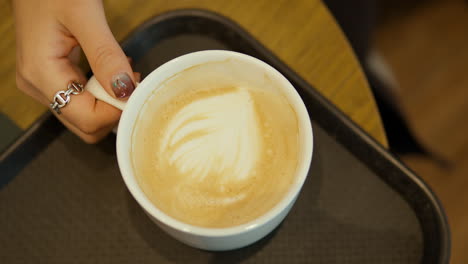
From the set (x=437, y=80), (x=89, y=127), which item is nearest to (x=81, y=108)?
(x=89, y=127)

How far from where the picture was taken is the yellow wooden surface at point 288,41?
2.51 ft

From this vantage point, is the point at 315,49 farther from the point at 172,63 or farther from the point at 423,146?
the point at 423,146

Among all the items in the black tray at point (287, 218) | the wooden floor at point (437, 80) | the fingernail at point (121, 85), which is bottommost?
the wooden floor at point (437, 80)

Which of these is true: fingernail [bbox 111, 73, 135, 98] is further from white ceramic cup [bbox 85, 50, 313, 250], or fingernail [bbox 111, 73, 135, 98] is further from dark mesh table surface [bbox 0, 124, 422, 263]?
dark mesh table surface [bbox 0, 124, 422, 263]

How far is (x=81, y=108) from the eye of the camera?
2.04ft

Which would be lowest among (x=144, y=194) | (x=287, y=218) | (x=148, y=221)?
(x=287, y=218)

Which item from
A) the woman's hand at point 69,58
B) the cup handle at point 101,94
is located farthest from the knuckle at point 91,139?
the cup handle at point 101,94

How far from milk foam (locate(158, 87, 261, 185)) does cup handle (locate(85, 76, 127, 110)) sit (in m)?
0.08

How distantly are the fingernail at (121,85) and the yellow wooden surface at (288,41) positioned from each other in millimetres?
235

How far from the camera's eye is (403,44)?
1.44m

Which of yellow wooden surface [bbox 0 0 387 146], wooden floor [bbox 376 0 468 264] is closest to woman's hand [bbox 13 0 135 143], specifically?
yellow wooden surface [bbox 0 0 387 146]

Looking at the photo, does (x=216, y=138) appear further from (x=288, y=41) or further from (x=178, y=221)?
(x=288, y=41)

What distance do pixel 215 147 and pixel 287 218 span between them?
186 mm

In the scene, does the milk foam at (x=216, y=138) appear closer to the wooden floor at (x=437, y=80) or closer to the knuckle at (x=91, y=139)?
the knuckle at (x=91, y=139)
